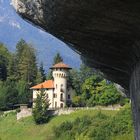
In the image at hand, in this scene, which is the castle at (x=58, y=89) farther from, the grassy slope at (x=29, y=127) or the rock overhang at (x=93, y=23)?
the rock overhang at (x=93, y=23)

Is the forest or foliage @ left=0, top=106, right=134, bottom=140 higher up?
the forest

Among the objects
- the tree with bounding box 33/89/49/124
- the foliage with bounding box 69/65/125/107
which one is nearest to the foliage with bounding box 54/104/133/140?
the tree with bounding box 33/89/49/124

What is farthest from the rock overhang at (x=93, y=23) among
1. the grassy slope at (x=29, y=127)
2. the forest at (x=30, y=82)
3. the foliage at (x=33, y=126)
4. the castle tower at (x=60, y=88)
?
the castle tower at (x=60, y=88)

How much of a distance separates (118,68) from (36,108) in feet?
217

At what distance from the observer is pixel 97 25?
460 cm

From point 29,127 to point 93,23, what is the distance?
6573 centimetres

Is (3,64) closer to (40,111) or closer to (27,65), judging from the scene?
(27,65)

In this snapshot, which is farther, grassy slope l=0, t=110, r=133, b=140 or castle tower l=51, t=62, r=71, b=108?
castle tower l=51, t=62, r=71, b=108

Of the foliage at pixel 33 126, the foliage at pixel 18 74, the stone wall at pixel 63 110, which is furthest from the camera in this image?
the foliage at pixel 18 74

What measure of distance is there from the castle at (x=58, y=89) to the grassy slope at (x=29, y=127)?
9.48 metres

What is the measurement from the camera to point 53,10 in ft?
14.4

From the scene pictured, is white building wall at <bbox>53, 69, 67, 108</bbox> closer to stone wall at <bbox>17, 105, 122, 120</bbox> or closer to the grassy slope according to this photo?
stone wall at <bbox>17, 105, 122, 120</bbox>

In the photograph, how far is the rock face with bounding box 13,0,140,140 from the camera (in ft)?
14.2

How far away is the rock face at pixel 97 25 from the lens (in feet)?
14.2
